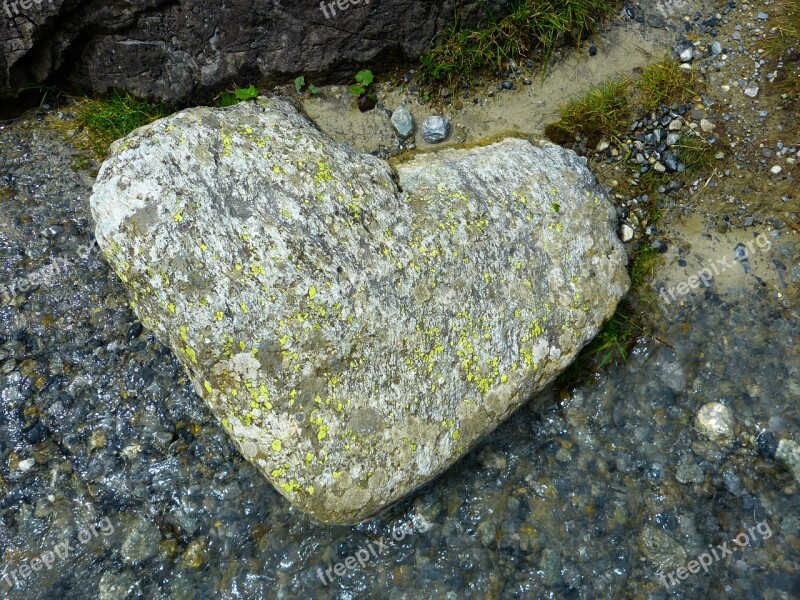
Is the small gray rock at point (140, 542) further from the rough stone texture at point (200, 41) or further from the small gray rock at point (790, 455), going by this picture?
the small gray rock at point (790, 455)

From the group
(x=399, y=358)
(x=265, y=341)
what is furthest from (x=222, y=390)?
(x=399, y=358)

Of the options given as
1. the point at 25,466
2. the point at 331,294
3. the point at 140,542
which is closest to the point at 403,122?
the point at 331,294

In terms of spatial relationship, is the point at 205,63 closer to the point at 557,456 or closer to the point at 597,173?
the point at 597,173
